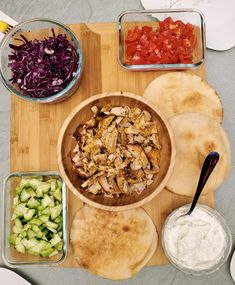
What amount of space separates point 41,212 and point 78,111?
474 millimetres

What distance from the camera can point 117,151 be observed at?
1570 mm

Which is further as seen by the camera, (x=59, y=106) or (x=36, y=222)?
(x=59, y=106)

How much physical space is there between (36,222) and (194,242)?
0.68m

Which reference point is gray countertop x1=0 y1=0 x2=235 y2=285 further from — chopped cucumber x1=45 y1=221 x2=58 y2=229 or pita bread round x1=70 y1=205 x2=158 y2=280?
chopped cucumber x1=45 y1=221 x2=58 y2=229

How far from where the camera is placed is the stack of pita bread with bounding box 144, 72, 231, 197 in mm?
1721

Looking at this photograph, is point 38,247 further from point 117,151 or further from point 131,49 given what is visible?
point 131,49

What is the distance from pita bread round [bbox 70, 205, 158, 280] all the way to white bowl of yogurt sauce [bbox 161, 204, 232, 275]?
93 mm

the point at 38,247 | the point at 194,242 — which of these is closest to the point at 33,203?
the point at 38,247

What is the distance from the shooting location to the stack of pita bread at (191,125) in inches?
67.7

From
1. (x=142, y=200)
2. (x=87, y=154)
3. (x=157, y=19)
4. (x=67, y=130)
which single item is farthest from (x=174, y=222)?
(x=157, y=19)

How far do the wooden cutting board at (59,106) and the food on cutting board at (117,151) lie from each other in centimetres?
22

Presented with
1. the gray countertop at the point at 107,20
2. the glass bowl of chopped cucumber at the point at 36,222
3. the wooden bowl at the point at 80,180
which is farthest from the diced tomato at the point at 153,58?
the glass bowl of chopped cucumber at the point at 36,222

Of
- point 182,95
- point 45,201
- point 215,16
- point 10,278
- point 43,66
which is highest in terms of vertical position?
point 215,16

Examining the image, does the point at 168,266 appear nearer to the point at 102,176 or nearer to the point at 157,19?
the point at 102,176
